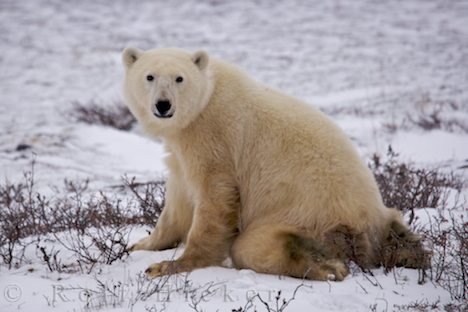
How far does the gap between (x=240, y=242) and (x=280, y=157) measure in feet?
2.34

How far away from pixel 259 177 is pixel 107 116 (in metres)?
7.20

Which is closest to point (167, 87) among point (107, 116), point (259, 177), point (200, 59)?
point (200, 59)

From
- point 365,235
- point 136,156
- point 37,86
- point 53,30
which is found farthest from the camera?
point 53,30

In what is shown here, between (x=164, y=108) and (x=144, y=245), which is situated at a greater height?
(x=164, y=108)

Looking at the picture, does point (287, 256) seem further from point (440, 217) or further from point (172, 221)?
point (440, 217)

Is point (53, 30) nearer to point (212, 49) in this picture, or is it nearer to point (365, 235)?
point (212, 49)

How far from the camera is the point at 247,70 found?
16219 millimetres

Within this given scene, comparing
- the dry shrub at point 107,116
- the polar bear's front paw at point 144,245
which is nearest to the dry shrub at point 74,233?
the polar bear's front paw at point 144,245

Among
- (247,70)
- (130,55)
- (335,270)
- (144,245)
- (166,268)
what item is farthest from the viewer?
(247,70)

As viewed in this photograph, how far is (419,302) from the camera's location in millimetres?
3336

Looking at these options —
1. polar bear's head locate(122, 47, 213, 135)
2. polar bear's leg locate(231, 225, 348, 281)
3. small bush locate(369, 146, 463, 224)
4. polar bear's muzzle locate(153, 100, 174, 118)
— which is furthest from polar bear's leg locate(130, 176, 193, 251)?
small bush locate(369, 146, 463, 224)

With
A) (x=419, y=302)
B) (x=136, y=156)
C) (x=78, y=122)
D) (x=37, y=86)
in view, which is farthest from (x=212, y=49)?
(x=419, y=302)

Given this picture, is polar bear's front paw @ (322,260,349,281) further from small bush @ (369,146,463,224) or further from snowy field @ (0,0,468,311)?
small bush @ (369,146,463,224)

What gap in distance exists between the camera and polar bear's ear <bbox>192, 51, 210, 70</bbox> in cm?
454
